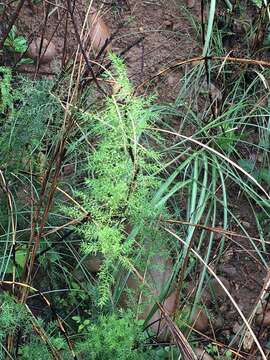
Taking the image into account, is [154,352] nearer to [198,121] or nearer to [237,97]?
[198,121]

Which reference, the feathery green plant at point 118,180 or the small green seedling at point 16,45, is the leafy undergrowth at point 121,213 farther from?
the small green seedling at point 16,45

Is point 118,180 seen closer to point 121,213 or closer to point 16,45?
point 121,213

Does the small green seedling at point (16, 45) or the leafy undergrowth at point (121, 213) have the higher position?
the small green seedling at point (16, 45)

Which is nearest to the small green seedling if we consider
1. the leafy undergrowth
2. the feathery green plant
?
the leafy undergrowth

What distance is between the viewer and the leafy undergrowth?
1.69 m

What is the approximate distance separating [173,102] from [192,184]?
22.5 inches

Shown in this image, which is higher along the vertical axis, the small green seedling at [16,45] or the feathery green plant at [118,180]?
the small green seedling at [16,45]

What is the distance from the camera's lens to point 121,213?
1683 millimetres

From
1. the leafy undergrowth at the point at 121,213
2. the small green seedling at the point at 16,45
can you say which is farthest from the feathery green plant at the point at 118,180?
the small green seedling at the point at 16,45

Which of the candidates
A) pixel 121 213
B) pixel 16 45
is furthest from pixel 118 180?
pixel 16 45

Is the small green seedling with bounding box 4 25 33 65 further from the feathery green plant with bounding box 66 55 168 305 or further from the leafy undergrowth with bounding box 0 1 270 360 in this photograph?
the feathery green plant with bounding box 66 55 168 305

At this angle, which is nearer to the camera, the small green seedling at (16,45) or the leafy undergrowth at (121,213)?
the leafy undergrowth at (121,213)

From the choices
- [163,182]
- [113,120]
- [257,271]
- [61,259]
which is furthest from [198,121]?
[113,120]

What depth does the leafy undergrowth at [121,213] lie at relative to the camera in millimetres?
1688
